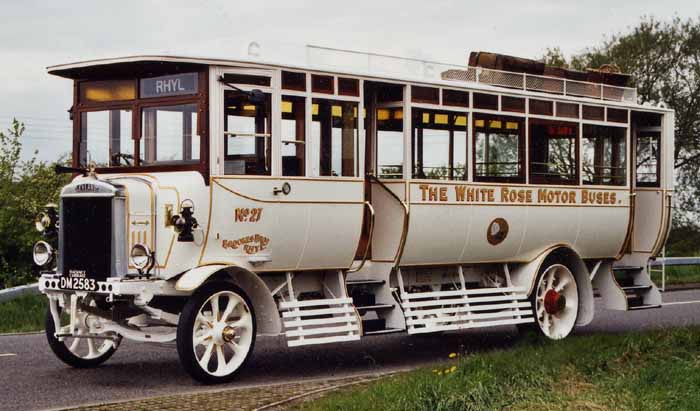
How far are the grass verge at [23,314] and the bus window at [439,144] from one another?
5.81 metres

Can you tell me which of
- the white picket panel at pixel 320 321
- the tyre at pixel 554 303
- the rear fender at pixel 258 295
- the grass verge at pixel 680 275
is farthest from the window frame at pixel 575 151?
the grass verge at pixel 680 275

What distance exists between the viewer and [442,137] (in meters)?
16.1

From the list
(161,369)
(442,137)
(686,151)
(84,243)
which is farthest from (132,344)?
(686,151)

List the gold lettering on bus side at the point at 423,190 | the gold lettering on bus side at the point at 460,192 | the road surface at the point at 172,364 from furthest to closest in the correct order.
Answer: the gold lettering on bus side at the point at 460,192
the gold lettering on bus side at the point at 423,190
the road surface at the point at 172,364

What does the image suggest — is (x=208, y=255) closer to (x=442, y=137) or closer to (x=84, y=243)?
(x=84, y=243)

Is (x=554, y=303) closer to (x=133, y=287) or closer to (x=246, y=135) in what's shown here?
(x=246, y=135)

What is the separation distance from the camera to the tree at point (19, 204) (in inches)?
977

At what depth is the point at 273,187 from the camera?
1375 centimetres

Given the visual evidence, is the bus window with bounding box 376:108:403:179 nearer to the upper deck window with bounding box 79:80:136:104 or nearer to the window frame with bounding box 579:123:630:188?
the upper deck window with bounding box 79:80:136:104

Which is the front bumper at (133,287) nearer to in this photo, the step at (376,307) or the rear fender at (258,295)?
the rear fender at (258,295)

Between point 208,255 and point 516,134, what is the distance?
540 cm

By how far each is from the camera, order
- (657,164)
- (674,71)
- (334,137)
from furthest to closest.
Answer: (674,71) → (657,164) → (334,137)

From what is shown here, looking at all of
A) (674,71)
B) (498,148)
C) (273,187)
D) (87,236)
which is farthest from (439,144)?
(674,71)

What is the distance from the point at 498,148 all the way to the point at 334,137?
10.1ft
